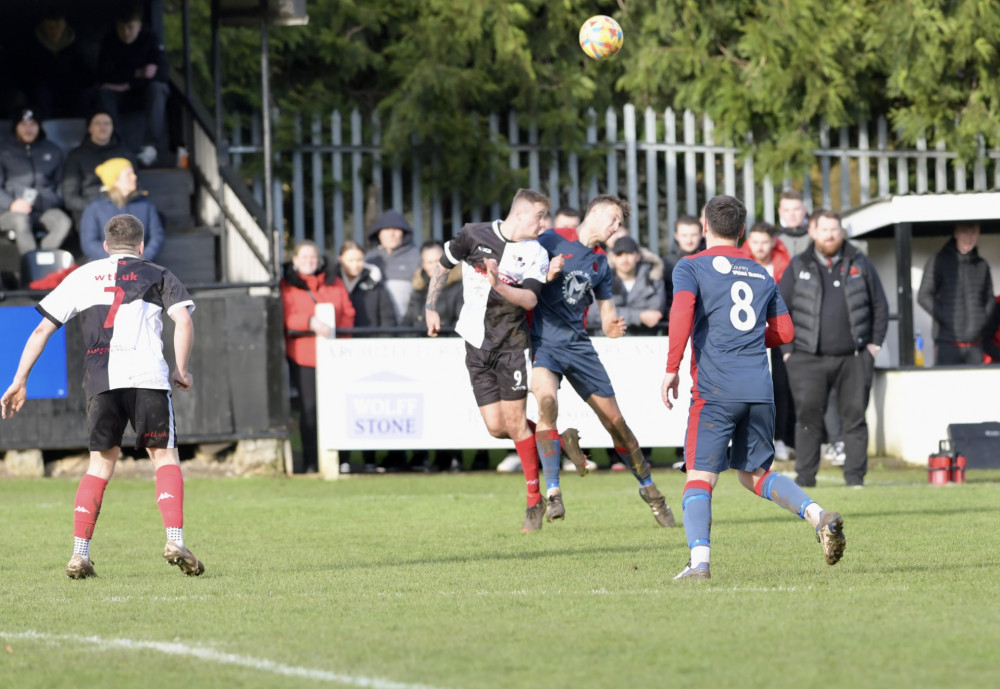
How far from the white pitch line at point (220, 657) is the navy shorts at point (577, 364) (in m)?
4.91

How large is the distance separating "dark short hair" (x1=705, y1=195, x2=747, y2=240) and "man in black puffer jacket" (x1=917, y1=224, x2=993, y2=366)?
342 inches

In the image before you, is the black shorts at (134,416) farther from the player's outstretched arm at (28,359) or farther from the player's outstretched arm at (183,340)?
the player's outstretched arm at (28,359)

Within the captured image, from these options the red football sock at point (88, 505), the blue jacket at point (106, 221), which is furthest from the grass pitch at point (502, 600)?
the blue jacket at point (106, 221)

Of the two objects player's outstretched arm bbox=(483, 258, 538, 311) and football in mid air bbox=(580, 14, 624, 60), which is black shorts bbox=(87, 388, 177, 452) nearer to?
player's outstretched arm bbox=(483, 258, 538, 311)

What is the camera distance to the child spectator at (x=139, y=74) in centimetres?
1827

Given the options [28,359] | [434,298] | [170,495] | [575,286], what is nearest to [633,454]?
[575,286]

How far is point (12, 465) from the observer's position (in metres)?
15.6

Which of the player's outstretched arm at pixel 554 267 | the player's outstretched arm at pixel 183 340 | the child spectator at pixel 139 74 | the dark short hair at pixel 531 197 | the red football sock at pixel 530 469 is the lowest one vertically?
the red football sock at pixel 530 469

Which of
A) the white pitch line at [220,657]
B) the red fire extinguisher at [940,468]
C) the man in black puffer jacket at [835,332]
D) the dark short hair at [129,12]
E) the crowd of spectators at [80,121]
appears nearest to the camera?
the white pitch line at [220,657]

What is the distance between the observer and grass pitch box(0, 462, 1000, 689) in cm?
572

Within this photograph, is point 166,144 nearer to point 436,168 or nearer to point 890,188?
point 436,168

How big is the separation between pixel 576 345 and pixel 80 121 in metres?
8.77

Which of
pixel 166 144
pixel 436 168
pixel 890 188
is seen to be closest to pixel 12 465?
pixel 166 144

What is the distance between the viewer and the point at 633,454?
11078 millimetres
